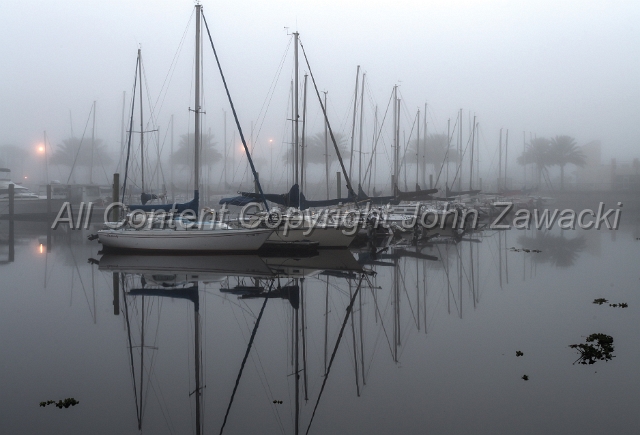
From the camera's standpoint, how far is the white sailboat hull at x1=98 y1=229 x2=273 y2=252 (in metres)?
26.0

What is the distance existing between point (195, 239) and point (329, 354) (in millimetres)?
16003

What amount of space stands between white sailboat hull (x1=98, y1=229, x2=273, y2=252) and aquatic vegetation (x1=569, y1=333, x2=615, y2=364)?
16.6 meters

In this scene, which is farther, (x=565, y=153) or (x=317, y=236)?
(x=565, y=153)

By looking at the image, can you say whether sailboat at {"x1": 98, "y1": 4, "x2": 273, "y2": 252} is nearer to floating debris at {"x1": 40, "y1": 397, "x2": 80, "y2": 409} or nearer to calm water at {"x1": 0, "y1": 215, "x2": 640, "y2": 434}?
calm water at {"x1": 0, "y1": 215, "x2": 640, "y2": 434}

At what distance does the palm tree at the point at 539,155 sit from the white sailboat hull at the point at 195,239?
9076 cm

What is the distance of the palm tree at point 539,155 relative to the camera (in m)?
109

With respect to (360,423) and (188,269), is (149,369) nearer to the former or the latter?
(360,423)

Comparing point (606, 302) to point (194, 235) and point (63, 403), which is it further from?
point (194, 235)

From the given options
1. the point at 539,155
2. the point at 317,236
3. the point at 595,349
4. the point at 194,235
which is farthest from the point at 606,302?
the point at 539,155

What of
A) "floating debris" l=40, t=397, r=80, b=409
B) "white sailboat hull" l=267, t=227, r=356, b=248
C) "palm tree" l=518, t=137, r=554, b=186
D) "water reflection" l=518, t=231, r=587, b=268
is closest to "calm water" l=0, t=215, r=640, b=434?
"floating debris" l=40, t=397, r=80, b=409

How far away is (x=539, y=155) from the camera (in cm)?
10919

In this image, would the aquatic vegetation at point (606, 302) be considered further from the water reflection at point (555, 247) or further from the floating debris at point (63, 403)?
the floating debris at point (63, 403)

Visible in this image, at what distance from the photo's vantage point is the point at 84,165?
97562mm

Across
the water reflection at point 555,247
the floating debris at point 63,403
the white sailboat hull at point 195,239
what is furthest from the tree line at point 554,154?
the floating debris at point 63,403
